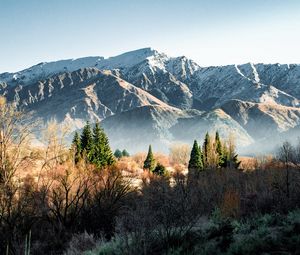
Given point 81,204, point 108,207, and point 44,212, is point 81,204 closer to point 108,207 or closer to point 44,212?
point 108,207

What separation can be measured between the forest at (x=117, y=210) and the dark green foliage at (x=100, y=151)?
0.17 metres

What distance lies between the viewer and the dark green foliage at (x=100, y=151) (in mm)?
60562

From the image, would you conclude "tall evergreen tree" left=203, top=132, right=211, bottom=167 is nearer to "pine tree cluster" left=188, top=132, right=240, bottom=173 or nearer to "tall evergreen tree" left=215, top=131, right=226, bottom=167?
"pine tree cluster" left=188, top=132, right=240, bottom=173

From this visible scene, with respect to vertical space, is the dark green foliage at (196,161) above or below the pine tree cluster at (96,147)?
below

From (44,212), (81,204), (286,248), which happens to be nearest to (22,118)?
(44,212)

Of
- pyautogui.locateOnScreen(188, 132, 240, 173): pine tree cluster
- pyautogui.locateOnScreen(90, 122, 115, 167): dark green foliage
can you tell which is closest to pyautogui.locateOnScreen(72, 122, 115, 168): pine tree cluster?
pyautogui.locateOnScreen(90, 122, 115, 167): dark green foliage

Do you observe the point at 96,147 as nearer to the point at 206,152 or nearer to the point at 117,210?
the point at 117,210

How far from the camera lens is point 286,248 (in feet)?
34.1

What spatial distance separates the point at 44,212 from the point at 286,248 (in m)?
30.3

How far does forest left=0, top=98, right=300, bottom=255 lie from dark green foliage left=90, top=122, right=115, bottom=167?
0.57ft

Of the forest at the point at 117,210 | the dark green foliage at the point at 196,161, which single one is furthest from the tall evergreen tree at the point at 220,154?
the forest at the point at 117,210

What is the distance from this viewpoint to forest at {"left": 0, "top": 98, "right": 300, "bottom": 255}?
1299cm

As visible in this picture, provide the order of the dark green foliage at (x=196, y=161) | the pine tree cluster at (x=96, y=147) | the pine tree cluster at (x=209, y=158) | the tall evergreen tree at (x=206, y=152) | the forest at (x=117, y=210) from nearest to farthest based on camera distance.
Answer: the forest at (x=117, y=210), the pine tree cluster at (x=96, y=147), the dark green foliage at (x=196, y=161), the pine tree cluster at (x=209, y=158), the tall evergreen tree at (x=206, y=152)

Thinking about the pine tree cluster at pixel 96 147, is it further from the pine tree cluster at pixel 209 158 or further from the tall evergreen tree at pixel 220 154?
the tall evergreen tree at pixel 220 154
